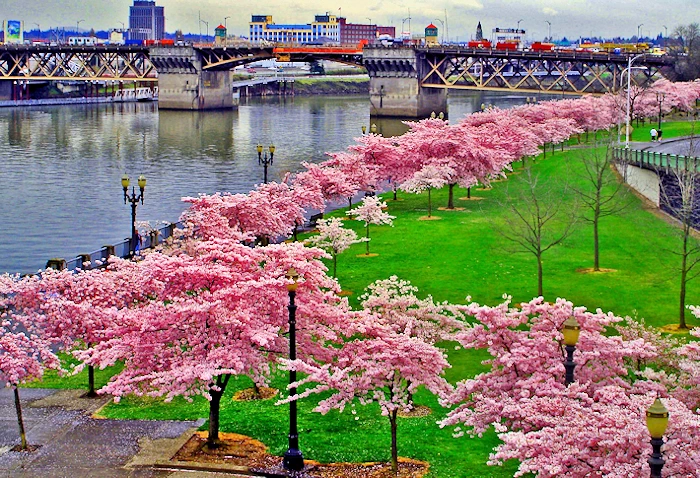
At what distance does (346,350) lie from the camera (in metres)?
26.2

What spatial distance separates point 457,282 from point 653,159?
73.7ft

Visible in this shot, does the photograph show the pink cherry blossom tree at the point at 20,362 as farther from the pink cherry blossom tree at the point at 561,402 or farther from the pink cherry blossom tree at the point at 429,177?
the pink cherry blossom tree at the point at 429,177

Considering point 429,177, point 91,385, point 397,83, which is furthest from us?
point 397,83

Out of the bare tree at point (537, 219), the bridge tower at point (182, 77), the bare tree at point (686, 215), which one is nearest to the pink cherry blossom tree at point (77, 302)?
the bare tree at point (537, 219)

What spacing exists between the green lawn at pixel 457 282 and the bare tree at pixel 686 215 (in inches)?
34.7

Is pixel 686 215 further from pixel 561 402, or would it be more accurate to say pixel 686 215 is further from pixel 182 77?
pixel 182 77

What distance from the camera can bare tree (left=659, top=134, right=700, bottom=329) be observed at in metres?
38.2

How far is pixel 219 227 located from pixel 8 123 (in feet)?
395

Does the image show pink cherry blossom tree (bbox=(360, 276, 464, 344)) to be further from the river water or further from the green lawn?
the river water

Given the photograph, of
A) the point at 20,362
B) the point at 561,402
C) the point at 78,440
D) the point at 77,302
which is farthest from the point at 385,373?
the point at 77,302

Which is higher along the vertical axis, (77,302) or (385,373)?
(77,302)

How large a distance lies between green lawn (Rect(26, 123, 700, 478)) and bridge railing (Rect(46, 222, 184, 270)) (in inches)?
340

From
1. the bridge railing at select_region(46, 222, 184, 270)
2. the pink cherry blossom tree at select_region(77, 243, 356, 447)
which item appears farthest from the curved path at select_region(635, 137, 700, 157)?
the pink cherry blossom tree at select_region(77, 243, 356, 447)

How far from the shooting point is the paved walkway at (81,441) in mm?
25344
